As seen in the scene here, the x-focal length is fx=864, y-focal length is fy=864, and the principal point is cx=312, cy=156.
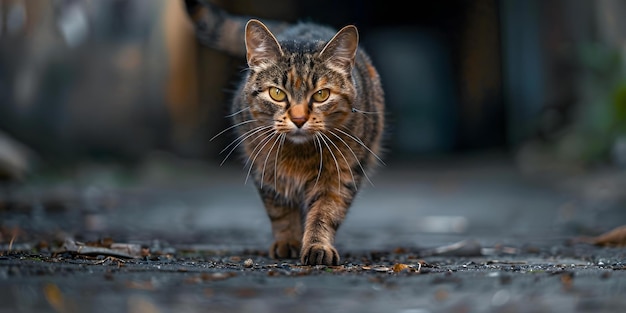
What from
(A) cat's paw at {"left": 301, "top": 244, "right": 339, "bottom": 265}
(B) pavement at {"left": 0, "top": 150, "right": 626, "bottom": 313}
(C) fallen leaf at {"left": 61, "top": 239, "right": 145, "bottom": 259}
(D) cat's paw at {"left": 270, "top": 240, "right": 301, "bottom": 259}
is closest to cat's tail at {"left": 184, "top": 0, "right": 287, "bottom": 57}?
(B) pavement at {"left": 0, "top": 150, "right": 626, "bottom": 313}

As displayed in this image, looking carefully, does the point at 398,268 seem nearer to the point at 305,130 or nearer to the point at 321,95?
the point at 305,130

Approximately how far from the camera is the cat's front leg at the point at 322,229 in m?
3.49

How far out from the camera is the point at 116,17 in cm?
1134

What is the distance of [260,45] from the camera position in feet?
13.1

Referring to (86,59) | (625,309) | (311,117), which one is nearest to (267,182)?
(311,117)

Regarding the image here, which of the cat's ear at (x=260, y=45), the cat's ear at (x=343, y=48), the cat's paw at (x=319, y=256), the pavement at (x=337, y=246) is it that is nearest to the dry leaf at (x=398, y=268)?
the pavement at (x=337, y=246)

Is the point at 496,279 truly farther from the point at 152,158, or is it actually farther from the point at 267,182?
the point at 152,158

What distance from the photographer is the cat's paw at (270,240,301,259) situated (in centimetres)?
408

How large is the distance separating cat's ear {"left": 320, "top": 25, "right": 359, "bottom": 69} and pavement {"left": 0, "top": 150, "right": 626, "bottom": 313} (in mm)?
908

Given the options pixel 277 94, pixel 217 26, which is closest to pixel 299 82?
pixel 277 94

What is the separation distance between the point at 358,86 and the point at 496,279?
4.87 feet

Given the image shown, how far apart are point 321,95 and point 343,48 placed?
0.89 feet

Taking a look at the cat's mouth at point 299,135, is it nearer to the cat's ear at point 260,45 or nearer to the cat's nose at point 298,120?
the cat's nose at point 298,120

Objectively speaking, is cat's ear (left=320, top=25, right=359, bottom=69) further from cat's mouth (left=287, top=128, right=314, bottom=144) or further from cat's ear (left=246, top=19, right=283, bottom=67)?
cat's mouth (left=287, top=128, right=314, bottom=144)
